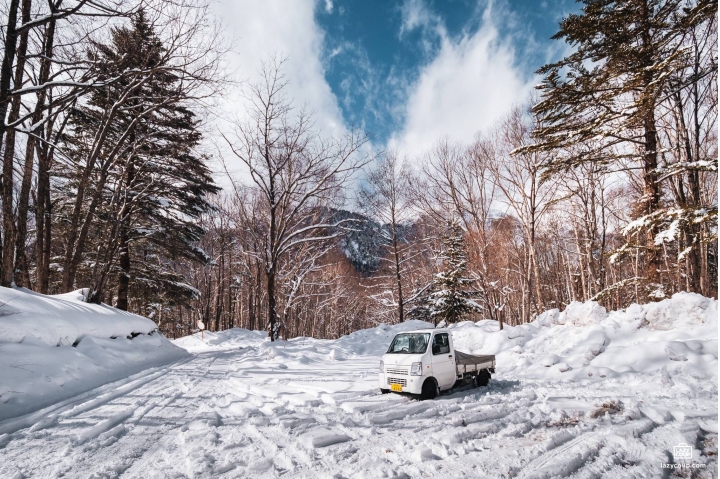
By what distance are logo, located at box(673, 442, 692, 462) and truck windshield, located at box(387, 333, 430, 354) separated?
4.16m

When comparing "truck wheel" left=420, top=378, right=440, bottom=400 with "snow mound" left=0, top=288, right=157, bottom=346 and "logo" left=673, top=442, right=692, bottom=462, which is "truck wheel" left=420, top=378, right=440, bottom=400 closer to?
"logo" left=673, top=442, right=692, bottom=462

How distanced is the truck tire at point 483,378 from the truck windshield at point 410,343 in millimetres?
1924

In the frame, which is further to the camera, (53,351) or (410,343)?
(410,343)

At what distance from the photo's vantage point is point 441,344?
25.3ft

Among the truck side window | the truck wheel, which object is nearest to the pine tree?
the truck side window

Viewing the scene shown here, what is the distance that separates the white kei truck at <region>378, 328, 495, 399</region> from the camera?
6.86 m

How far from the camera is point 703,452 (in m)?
3.83

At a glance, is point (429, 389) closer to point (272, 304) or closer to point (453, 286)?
point (272, 304)

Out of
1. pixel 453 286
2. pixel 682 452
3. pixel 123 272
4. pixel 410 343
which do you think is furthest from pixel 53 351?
pixel 453 286

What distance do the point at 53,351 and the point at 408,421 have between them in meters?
7.57

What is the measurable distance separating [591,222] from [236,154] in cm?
2260

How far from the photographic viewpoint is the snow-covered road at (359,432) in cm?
353

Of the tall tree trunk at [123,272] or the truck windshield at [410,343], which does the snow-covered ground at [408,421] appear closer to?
the truck windshield at [410,343]

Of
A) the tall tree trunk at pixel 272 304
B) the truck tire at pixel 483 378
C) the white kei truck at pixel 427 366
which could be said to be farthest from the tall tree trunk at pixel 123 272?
the truck tire at pixel 483 378
